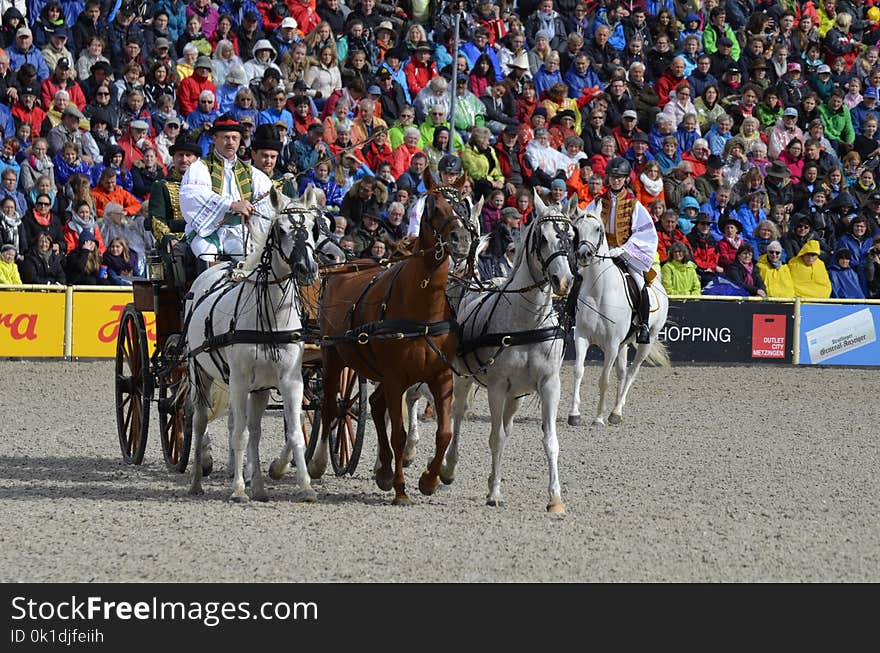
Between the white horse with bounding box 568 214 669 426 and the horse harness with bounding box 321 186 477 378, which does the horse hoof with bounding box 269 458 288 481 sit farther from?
the white horse with bounding box 568 214 669 426

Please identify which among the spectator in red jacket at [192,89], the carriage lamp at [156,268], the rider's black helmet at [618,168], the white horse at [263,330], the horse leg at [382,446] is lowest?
the horse leg at [382,446]

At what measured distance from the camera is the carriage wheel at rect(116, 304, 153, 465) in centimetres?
999

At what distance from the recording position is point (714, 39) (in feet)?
76.6

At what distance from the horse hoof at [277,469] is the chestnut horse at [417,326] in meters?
0.76

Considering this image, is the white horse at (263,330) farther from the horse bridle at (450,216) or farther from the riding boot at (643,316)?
the riding boot at (643,316)

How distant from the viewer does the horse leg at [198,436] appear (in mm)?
9125

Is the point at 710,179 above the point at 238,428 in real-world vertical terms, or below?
above

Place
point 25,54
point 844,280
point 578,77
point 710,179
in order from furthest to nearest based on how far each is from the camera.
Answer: point 578,77, point 710,179, point 844,280, point 25,54

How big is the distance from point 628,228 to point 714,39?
1111cm

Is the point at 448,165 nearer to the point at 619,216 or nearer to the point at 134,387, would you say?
the point at 134,387

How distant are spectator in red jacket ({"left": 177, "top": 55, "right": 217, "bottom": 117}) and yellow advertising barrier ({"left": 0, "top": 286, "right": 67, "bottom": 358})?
9.37 ft

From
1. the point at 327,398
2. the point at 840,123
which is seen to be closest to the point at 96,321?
the point at 327,398

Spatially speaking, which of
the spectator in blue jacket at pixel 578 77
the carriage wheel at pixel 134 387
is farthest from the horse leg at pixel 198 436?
the spectator in blue jacket at pixel 578 77

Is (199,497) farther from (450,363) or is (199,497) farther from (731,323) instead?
(731,323)
